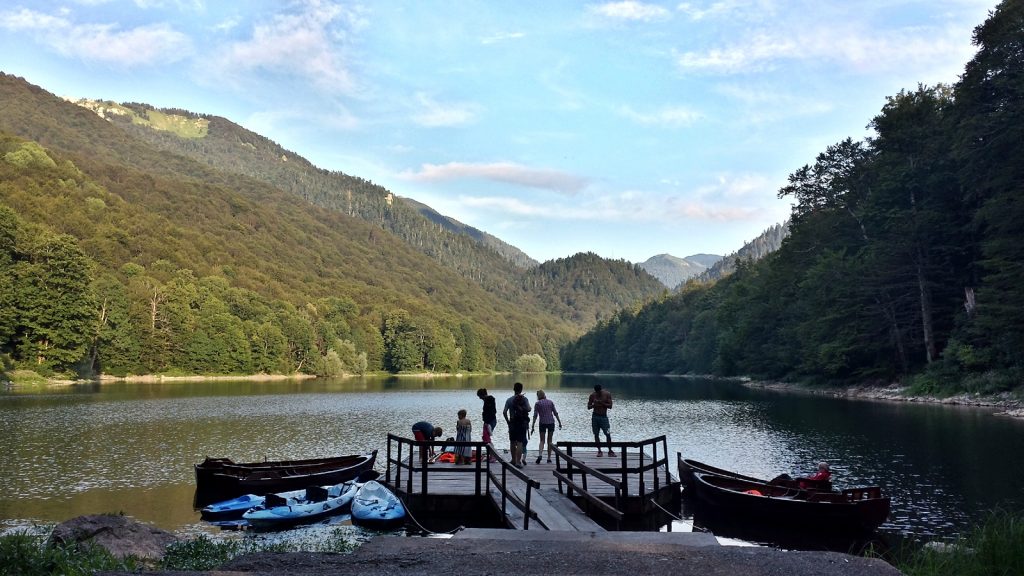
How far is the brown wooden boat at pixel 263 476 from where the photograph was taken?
22.2 meters

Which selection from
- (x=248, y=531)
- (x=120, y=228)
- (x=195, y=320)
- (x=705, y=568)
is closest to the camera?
(x=705, y=568)

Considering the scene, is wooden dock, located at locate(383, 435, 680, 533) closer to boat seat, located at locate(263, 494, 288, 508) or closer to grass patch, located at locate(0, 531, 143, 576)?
boat seat, located at locate(263, 494, 288, 508)

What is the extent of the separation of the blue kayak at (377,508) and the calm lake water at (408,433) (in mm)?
4517

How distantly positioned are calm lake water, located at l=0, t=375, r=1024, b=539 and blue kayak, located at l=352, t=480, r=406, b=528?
4517 mm

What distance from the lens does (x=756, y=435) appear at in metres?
37.6

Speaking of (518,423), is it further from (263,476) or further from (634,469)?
(263,476)

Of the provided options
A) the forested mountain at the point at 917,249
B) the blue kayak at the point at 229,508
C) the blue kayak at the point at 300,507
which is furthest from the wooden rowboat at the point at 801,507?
the forested mountain at the point at 917,249

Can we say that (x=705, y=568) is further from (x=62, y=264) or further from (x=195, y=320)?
(x=195, y=320)

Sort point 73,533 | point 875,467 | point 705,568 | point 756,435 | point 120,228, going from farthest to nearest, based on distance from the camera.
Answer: point 120,228 < point 756,435 < point 875,467 < point 73,533 < point 705,568

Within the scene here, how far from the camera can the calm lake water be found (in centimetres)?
2105

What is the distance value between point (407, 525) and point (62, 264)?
8517 centimetres

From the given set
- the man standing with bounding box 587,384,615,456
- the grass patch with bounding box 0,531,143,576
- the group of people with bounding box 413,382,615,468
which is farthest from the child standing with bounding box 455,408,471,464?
the grass patch with bounding box 0,531,143,576

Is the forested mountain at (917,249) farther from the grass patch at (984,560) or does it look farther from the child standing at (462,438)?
the grass patch at (984,560)

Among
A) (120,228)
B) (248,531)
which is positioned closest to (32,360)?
(120,228)
